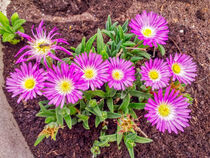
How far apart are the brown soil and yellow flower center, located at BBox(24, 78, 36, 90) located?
0.44 metres

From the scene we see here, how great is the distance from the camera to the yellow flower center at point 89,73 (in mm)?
1262

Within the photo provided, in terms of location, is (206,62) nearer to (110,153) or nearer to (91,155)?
(110,153)

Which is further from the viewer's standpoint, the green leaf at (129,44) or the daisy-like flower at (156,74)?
the green leaf at (129,44)

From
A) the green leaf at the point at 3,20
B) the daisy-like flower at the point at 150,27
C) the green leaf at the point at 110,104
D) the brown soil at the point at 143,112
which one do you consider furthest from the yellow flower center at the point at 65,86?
the green leaf at the point at 3,20

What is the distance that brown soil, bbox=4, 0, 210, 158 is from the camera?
61.1 inches

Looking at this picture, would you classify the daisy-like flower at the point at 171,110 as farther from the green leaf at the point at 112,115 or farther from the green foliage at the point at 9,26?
the green foliage at the point at 9,26

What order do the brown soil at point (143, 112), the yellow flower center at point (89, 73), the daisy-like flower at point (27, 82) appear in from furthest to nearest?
the brown soil at point (143, 112) < the yellow flower center at point (89, 73) < the daisy-like flower at point (27, 82)

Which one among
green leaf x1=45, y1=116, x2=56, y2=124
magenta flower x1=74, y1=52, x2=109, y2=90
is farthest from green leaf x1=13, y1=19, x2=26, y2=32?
green leaf x1=45, y1=116, x2=56, y2=124

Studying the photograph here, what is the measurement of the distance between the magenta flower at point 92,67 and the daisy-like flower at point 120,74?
45 mm

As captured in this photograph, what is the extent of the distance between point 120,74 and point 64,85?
0.34 metres

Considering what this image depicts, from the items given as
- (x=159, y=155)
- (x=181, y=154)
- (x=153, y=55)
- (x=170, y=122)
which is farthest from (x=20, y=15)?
(x=181, y=154)

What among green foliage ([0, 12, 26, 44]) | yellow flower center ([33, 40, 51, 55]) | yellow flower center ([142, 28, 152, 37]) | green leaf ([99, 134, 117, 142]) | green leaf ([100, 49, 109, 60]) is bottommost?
green leaf ([99, 134, 117, 142])

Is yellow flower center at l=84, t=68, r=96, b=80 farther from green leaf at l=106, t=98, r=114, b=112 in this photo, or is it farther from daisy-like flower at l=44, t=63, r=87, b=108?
green leaf at l=106, t=98, r=114, b=112

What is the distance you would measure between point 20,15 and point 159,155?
5.39 ft
